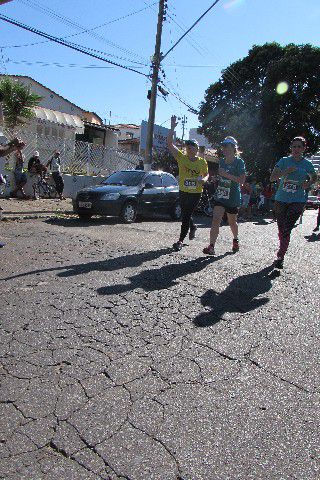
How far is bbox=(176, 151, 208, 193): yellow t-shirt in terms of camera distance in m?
6.43

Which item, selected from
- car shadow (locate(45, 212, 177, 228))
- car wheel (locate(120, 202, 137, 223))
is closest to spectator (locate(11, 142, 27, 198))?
car shadow (locate(45, 212, 177, 228))

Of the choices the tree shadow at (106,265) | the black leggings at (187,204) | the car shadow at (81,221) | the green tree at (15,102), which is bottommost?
the tree shadow at (106,265)

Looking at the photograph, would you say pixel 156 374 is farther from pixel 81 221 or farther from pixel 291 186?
pixel 81 221

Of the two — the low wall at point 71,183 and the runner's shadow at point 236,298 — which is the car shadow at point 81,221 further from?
the runner's shadow at point 236,298

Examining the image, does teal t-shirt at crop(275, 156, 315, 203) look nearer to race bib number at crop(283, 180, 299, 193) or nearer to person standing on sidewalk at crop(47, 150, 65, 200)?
race bib number at crop(283, 180, 299, 193)

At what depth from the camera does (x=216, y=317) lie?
3557 millimetres

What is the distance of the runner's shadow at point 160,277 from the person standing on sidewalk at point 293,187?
107 cm

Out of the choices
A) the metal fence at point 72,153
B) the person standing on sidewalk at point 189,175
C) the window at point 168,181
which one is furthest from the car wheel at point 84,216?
the metal fence at point 72,153

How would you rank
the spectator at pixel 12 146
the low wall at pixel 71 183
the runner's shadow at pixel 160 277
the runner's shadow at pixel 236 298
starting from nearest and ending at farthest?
the runner's shadow at pixel 236 298
the runner's shadow at pixel 160 277
the spectator at pixel 12 146
the low wall at pixel 71 183

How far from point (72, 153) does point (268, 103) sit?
12983mm

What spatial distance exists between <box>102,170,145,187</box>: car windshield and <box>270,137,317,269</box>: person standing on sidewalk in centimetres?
531

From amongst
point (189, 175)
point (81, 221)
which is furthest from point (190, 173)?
point (81, 221)

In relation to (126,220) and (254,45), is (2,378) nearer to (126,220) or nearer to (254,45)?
(126,220)

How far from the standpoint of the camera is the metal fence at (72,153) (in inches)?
616
